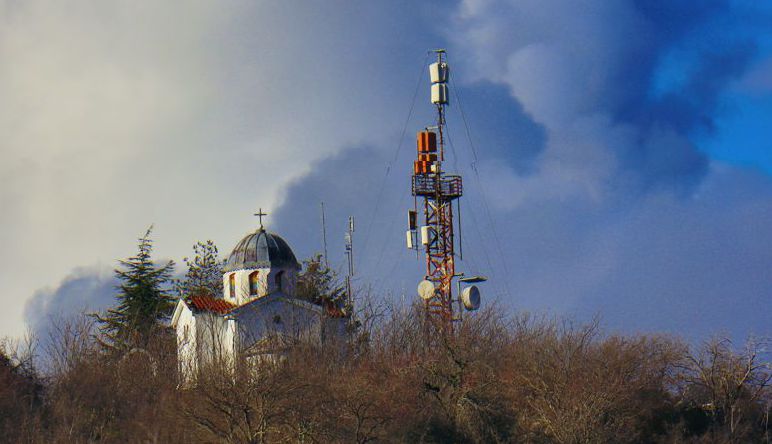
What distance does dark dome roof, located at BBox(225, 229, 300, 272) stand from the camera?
54094mm

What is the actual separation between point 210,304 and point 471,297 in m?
13.4

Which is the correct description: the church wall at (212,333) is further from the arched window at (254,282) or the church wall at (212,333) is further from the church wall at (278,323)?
the arched window at (254,282)

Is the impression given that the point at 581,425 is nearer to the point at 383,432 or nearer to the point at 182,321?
the point at 383,432

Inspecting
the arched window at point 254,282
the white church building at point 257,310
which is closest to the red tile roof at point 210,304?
the white church building at point 257,310

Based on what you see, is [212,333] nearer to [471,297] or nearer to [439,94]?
[471,297]

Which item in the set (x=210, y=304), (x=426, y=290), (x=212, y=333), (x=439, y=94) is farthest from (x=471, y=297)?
(x=210, y=304)

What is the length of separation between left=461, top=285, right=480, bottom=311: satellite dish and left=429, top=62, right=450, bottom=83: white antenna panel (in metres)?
9.39

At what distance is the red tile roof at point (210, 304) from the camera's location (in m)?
54.3

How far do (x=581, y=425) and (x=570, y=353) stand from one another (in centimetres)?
798

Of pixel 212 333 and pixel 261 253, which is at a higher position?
pixel 261 253

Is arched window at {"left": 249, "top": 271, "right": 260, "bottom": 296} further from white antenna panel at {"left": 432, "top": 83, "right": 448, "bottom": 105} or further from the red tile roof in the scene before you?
white antenna panel at {"left": 432, "top": 83, "right": 448, "bottom": 105}

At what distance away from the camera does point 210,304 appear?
2167 inches

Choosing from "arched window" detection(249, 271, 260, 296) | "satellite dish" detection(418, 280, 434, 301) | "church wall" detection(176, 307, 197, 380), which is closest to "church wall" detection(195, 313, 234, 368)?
"church wall" detection(176, 307, 197, 380)

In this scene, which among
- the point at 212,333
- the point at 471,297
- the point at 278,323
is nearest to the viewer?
the point at 471,297
